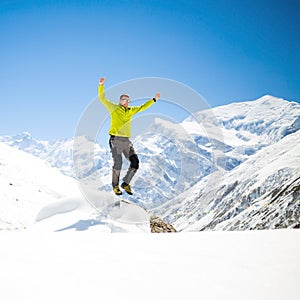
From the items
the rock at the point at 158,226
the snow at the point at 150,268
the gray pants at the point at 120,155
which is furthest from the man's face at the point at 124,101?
the rock at the point at 158,226

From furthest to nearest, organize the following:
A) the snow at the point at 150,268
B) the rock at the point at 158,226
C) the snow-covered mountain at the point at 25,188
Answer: the rock at the point at 158,226 → the snow-covered mountain at the point at 25,188 → the snow at the point at 150,268

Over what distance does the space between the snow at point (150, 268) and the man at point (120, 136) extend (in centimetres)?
247

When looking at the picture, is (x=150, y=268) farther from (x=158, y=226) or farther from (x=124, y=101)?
(x=158, y=226)

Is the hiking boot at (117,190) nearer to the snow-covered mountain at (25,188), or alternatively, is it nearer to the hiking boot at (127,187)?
the hiking boot at (127,187)

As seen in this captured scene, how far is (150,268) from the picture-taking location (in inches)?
→ 168

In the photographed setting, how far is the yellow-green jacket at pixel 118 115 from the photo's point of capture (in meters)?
8.40

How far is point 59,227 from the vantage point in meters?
10.7

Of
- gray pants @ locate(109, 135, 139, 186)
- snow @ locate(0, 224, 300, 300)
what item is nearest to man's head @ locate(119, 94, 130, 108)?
gray pants @ locate(109, 135, 139, 186)

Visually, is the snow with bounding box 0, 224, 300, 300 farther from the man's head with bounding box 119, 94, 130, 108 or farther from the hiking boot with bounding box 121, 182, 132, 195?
the man's head with bounding box 119, 94, 130, 108

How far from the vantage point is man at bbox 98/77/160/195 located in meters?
8.37

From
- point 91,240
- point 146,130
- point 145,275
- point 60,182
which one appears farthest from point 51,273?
point 60,182

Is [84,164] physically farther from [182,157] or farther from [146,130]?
[182,157]

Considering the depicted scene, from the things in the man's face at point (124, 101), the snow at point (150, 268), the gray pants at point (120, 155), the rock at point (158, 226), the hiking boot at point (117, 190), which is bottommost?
the snow at point (150, 268)

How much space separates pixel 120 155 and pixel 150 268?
4548 mm
